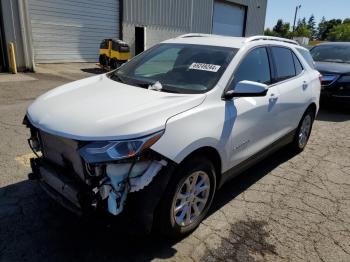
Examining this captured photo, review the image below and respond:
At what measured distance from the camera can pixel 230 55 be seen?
134 inches

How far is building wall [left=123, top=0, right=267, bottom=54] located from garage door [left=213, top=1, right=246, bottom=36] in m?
0.63

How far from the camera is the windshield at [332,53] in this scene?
9311mm

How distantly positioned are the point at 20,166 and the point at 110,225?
2242 millimetres

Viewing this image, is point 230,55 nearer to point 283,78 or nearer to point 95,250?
point 283,78

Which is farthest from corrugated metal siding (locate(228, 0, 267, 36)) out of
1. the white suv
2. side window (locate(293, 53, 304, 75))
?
the white suv

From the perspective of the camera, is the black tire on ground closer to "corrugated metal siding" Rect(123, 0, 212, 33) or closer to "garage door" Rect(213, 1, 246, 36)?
"corrugated metal siding" Rect(123, 0, 212, 33)

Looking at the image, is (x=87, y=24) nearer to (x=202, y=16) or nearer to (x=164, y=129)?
(x=202, y=16)

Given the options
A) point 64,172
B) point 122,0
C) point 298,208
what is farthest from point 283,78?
point 122,0

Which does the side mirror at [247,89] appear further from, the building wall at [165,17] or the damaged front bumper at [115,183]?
the building wall at [165,17]

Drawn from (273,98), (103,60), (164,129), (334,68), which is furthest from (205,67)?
(103,60)

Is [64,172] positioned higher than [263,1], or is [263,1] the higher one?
[263,1]

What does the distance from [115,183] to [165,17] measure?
1775 cm

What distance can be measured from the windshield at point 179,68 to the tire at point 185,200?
2.39ft

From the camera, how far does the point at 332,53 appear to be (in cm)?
965
